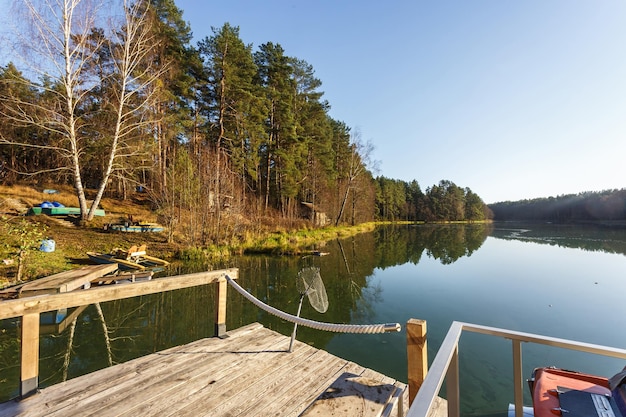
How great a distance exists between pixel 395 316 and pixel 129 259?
7935mm

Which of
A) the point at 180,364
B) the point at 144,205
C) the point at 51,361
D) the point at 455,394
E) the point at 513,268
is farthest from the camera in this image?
the point at 144,205

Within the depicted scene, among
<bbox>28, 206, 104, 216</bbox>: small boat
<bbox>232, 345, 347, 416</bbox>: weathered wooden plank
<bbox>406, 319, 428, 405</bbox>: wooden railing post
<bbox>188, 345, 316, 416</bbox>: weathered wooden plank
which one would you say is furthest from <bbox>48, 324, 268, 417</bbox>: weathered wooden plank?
<bbox>28, 206, 104, 216</bbox>: small boat

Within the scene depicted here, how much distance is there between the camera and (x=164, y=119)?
15.1 m

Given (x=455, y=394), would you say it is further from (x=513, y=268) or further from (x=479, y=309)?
(x=513, y=268)

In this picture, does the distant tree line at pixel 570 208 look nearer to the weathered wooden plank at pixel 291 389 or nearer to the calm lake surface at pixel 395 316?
the calm lake surface at pixel 395 316

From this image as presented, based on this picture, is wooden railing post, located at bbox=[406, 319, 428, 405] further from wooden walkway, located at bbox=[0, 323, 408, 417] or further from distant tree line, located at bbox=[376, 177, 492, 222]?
distant tree line, located at bbox=[376, 177, 492, 222]

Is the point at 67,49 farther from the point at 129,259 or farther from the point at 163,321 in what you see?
the point at 163,321

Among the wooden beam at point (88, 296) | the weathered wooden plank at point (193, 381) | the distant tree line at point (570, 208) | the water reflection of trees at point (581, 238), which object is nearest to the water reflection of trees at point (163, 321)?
the weathered wooden plank at point (193, 381)

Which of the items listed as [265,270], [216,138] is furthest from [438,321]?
[216,138]

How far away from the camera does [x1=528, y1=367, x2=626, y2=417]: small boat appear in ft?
5.00

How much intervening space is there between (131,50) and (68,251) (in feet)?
29.3

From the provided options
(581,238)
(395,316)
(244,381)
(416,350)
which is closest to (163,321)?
(244,381)

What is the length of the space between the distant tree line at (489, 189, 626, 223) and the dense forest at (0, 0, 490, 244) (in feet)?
176

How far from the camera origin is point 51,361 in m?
3.80
